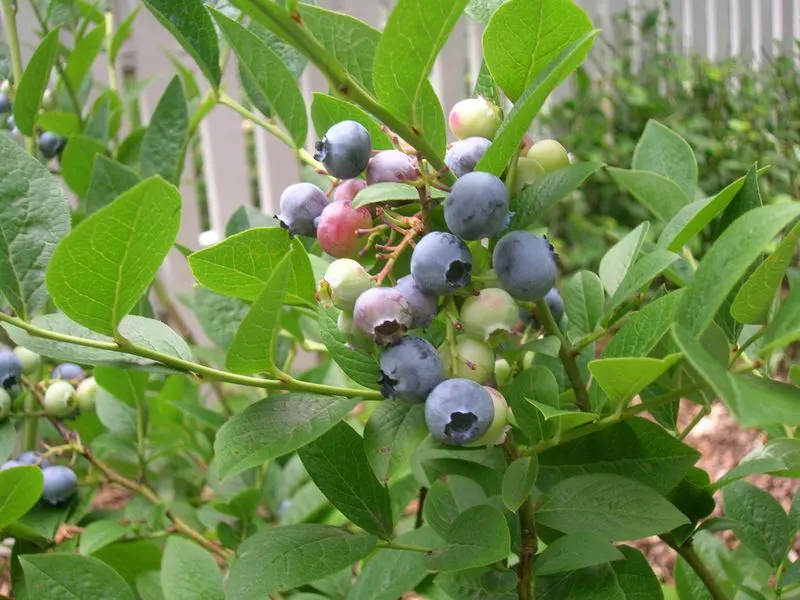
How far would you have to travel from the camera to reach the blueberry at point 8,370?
2.10ft

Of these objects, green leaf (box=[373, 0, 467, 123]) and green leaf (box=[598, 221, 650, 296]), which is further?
green leaf (box=[598, 221, 650, 296])

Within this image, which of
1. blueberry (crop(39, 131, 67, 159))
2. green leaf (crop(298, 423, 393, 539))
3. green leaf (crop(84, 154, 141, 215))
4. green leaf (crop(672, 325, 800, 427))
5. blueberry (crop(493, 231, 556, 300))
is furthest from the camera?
blueberry (crop(39, 131, 67, 159))

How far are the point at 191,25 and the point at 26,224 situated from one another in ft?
0.43

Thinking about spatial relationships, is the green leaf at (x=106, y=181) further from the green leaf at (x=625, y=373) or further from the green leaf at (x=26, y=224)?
the green leaf at (x=625, y=373)

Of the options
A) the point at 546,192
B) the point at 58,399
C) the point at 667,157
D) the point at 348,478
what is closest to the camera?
the point at 546,192

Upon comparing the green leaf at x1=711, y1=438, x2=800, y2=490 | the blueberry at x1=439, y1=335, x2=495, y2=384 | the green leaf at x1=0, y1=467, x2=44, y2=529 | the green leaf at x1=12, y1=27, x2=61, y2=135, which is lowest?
the green leaf at x1=0, y1=467, x2=44, y2=529

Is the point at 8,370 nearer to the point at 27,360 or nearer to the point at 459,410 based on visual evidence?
the point at 27,360

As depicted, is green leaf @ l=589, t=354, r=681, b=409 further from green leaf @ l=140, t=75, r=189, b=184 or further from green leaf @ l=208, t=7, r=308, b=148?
green leaf @ l=140, t=75, r=189, b=184

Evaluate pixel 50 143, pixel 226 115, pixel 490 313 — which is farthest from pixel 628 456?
pixel 226 115

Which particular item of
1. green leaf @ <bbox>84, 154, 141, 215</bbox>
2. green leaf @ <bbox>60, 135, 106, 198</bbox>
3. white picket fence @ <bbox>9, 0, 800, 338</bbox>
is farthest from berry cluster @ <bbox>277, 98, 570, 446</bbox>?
white picket fence @ <bbox>9, 0, 800, 338</bbox>

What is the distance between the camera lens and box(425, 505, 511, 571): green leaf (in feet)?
1.33

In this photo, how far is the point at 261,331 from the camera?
360mm

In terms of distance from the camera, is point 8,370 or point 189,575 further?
point 8,370

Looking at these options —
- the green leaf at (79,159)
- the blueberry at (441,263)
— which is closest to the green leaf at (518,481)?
the blueberry at (441,263)
